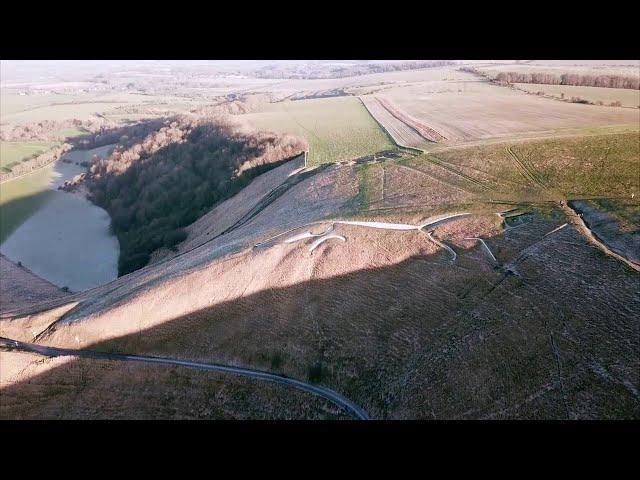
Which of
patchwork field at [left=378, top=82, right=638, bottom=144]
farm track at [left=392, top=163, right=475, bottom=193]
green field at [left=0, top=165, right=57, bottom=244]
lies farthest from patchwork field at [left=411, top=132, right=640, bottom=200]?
green field at [left=0, top=165, right=57, bottom=244]

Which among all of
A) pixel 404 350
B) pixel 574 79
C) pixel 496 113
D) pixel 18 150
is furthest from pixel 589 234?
pixel 18 150

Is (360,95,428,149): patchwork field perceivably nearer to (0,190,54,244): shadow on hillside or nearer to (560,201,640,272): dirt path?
(560,201,640,272): dirt path

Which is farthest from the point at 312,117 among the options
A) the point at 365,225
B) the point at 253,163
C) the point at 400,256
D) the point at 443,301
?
the point at 443,301

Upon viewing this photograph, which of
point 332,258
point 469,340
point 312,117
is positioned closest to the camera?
point 469,340

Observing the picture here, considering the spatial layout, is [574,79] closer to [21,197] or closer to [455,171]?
[455,171]

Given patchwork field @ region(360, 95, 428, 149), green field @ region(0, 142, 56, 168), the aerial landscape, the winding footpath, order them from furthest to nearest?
1. green field @ region(0, 142, 56, 168)
2. patchwork field @ region(360, 95, 428, 149)
3. the winding footpath
4. the aerial landscape

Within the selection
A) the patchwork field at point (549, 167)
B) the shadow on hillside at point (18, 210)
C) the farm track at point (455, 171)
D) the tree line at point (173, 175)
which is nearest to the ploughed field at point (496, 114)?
the patchwork field at point (549, 167)

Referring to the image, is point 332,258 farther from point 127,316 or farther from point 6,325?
point 6,325
